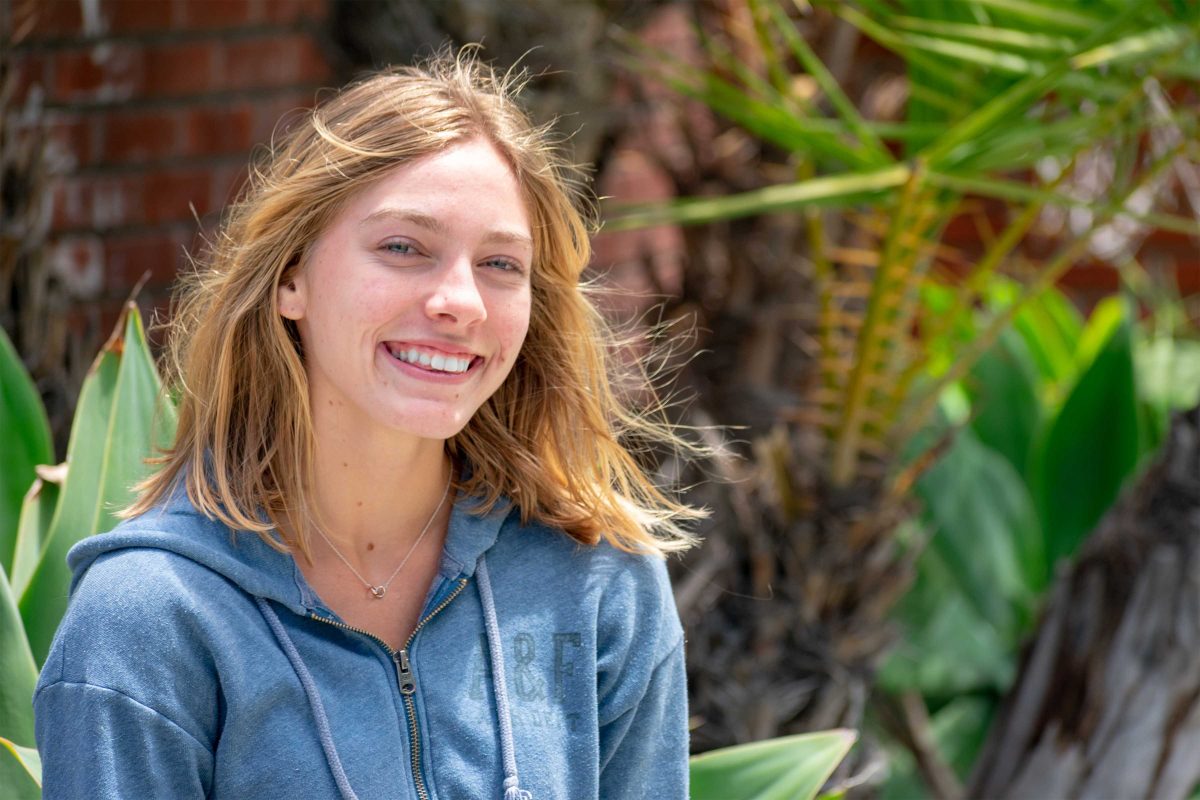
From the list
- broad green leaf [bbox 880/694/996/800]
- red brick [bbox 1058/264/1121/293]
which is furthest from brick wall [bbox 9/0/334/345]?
red brick [bbox 1058/264/1121/293]

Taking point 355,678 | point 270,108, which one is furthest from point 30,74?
point 355,678

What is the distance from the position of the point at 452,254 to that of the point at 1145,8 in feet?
3.63

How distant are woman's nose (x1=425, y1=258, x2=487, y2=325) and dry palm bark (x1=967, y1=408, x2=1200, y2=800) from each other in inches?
62.3

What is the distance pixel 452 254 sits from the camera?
132 centimetres

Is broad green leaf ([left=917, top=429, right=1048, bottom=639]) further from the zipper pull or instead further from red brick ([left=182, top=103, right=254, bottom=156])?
the zipper pull

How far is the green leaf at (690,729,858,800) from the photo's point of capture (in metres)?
1.59

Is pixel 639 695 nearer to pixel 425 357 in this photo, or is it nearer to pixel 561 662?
→ pixel 561 662

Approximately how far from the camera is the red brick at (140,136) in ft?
9.95

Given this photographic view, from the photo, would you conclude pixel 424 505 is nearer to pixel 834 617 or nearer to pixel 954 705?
pixel 834 617

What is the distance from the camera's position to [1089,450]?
3.12 m

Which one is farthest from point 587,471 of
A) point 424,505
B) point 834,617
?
point 834,617

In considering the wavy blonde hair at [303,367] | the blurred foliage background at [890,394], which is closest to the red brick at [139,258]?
the blurred foliage background at [890,394]

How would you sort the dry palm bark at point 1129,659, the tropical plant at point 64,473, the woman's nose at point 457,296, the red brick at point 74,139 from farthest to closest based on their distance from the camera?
1. the red brick at point 74,139
2. the dry palm bark at point 1129,659
3. the tropical plant at point 64,473
4. the woman's nose at point 457,296

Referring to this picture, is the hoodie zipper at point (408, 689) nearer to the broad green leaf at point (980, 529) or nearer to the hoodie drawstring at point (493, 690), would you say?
→ the hoodie drawstring at point (493, 690)
